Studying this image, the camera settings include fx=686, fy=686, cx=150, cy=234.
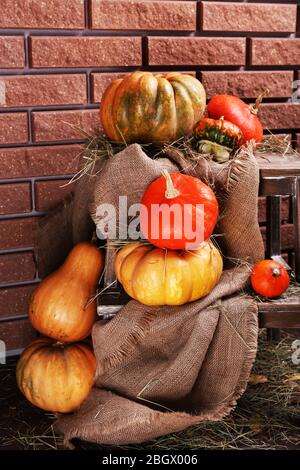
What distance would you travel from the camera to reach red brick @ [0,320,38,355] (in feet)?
A: 9.37

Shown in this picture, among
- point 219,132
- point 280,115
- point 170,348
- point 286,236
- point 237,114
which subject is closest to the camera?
point 170,348

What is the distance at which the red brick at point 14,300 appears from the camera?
2.83 metres

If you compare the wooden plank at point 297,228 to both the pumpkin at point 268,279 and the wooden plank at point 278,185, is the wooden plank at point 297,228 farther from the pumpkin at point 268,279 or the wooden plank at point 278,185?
the pumpkin at point 268,279

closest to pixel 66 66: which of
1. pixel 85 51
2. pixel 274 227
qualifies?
pixel 85 51

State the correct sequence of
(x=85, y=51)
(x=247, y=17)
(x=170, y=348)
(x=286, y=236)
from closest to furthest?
(x=170, y=348) → (x=85, y=51) → (x=247, y=17) → (x=286, y=236)

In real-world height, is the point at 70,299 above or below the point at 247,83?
below

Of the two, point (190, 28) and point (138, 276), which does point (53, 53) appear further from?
point (138, 276)

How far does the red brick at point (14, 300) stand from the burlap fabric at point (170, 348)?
668mm

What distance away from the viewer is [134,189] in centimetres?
230

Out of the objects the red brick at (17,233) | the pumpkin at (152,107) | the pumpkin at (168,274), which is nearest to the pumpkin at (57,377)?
the pumpkin at (168,274)

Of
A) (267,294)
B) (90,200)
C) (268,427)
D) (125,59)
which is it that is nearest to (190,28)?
(125,59)

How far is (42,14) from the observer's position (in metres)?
2.64

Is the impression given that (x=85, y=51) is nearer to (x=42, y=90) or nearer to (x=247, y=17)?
(x=42, y=90)

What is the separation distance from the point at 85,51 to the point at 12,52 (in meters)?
0.30
